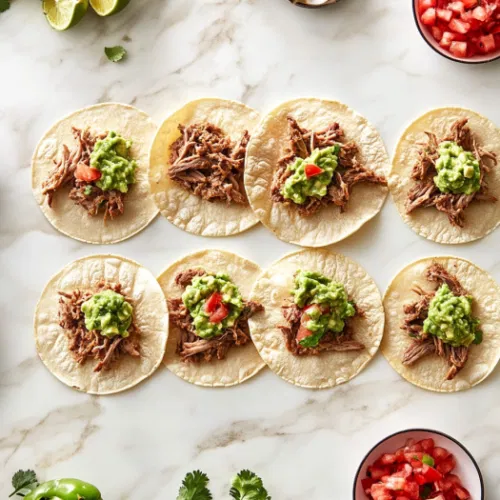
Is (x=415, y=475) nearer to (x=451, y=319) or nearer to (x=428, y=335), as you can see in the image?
(x=428, y=335)

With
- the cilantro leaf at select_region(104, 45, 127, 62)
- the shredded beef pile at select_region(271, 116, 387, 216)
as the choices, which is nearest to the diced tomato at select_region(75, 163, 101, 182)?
the cilantro leaf at select_region(104, 45, 127, 62)

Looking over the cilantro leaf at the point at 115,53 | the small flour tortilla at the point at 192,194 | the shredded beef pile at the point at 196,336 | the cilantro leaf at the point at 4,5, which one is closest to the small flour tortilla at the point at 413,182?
the small flour tortilla at the point at 192,194

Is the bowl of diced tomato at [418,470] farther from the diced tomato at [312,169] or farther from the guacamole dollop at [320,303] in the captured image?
the diced tomato at [312,169]

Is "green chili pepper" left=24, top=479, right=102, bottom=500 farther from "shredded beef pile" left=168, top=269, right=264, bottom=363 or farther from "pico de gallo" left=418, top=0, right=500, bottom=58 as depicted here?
"pico de gallo" left=418, top=0, right=500, bottom=58

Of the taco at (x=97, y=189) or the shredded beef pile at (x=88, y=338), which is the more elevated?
the taco at (x=97, y=189)

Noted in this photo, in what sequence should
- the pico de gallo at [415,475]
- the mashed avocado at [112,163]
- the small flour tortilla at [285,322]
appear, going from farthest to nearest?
the small flour tortilla at [285,322]
the mashed avocado at [112,163]
the pico de gallo at [415,475]

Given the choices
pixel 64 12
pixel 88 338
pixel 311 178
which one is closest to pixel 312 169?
pixel 311 178

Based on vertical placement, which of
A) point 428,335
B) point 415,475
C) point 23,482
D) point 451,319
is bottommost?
point 415,475
